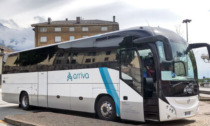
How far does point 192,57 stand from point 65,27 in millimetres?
67151

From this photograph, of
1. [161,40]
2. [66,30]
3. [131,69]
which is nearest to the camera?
[161,40]

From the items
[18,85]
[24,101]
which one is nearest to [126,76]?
[24,101]

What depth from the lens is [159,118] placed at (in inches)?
309

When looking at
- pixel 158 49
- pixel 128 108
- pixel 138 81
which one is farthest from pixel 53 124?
pixel 158 49

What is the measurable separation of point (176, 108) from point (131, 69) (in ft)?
6.26

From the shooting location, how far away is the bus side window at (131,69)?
27.8 feet

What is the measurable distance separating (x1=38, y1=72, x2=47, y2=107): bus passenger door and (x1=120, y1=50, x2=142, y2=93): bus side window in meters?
5.52

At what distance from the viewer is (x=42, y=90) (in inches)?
522

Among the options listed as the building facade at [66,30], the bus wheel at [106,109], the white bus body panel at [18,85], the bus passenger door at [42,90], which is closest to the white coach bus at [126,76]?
the bus wheel at [106,109]

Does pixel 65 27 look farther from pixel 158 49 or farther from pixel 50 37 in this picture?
pixel 158 49

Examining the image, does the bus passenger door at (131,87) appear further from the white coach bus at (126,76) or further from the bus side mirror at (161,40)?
the bus side mirror at (161,40)

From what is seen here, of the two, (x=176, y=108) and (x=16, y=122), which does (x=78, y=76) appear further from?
(x=176, y=108)

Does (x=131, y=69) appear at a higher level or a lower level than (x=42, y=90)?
higher

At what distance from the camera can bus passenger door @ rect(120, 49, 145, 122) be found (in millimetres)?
8375
